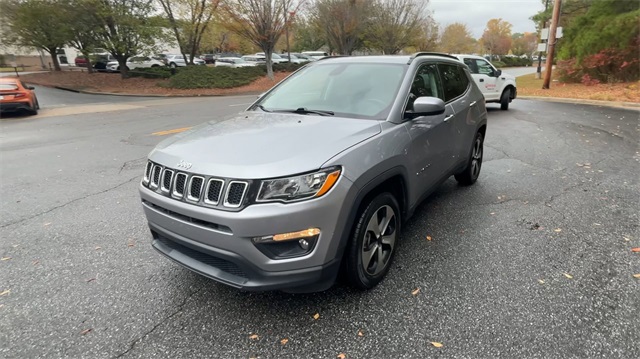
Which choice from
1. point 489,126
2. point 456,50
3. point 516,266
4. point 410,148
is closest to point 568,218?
point 516,266

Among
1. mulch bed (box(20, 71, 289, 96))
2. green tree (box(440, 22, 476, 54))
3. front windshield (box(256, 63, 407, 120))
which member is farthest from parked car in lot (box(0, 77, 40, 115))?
green tree (box(440, 22, 476, 54))

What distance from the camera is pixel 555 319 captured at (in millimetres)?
2510

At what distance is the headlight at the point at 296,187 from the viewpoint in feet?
7.15

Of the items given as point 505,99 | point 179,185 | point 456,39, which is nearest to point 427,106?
point 179,185

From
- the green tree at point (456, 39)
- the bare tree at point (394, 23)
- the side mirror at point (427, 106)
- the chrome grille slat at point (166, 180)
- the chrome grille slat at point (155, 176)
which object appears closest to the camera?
the chrome grille slat at point (166, 180)

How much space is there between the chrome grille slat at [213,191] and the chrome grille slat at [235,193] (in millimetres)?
53

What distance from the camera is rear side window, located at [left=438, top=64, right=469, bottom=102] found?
412 cm

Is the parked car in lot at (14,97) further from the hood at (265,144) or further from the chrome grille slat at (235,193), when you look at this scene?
the chrome grille slat at (235,193)

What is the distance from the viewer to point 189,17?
24.1 meters

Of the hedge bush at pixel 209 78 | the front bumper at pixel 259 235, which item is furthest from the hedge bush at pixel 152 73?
the front bumper at pixel 259 235

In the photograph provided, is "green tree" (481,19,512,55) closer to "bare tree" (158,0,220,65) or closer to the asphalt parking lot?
"bare tree" (158,0,220,65)

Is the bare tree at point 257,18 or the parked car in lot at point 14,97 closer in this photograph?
the parked car in lot at point 14,97

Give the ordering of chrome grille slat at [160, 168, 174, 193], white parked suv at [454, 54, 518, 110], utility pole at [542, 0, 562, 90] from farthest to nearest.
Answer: utility pole at [542, 0, 562, 90], white parked suv at [454, 54, 518, 110], chrome grille slat at [160, 168, 174, 193]

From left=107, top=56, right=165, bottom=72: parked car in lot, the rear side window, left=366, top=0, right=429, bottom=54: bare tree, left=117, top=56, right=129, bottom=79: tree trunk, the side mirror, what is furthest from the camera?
left=366, top=0, right=429, bottom=54: bare tree
